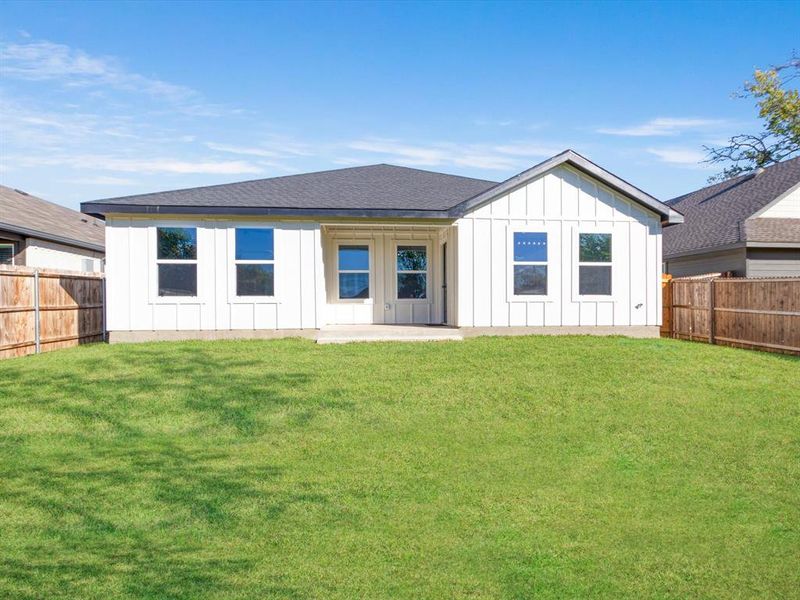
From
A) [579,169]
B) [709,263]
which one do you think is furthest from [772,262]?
[579,169]

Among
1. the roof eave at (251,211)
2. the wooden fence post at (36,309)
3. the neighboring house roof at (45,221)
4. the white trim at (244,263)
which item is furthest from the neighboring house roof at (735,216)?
the neighboring house roof at (45,221)

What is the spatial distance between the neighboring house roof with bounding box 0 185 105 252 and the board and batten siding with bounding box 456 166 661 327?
13.1 m

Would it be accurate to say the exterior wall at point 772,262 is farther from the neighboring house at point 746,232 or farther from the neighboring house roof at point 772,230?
Answer: the neighboring house roof at point 772,230

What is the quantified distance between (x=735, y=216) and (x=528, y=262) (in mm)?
9646

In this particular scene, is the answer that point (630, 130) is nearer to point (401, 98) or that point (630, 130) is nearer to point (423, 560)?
point (401, 98)

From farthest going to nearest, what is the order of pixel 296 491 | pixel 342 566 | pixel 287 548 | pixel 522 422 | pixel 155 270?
pixel 155 270, pixel 522 422, pixel 296 491, pixel 287 548, pixel 342 566

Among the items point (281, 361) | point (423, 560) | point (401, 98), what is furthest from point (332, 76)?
point (423, 560)

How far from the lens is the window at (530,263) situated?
13.9m

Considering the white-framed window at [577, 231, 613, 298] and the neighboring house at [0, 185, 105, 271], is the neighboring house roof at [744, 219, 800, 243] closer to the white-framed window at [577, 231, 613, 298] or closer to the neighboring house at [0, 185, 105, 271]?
the white-framed window at [577, 231, 613, 298]

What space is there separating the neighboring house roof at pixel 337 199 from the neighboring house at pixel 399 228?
0.03 meters

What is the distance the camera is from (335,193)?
1476 centimetres

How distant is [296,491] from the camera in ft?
17.5

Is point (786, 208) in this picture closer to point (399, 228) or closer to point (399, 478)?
point (399, 228)

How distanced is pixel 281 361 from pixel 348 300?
523 centimetres
